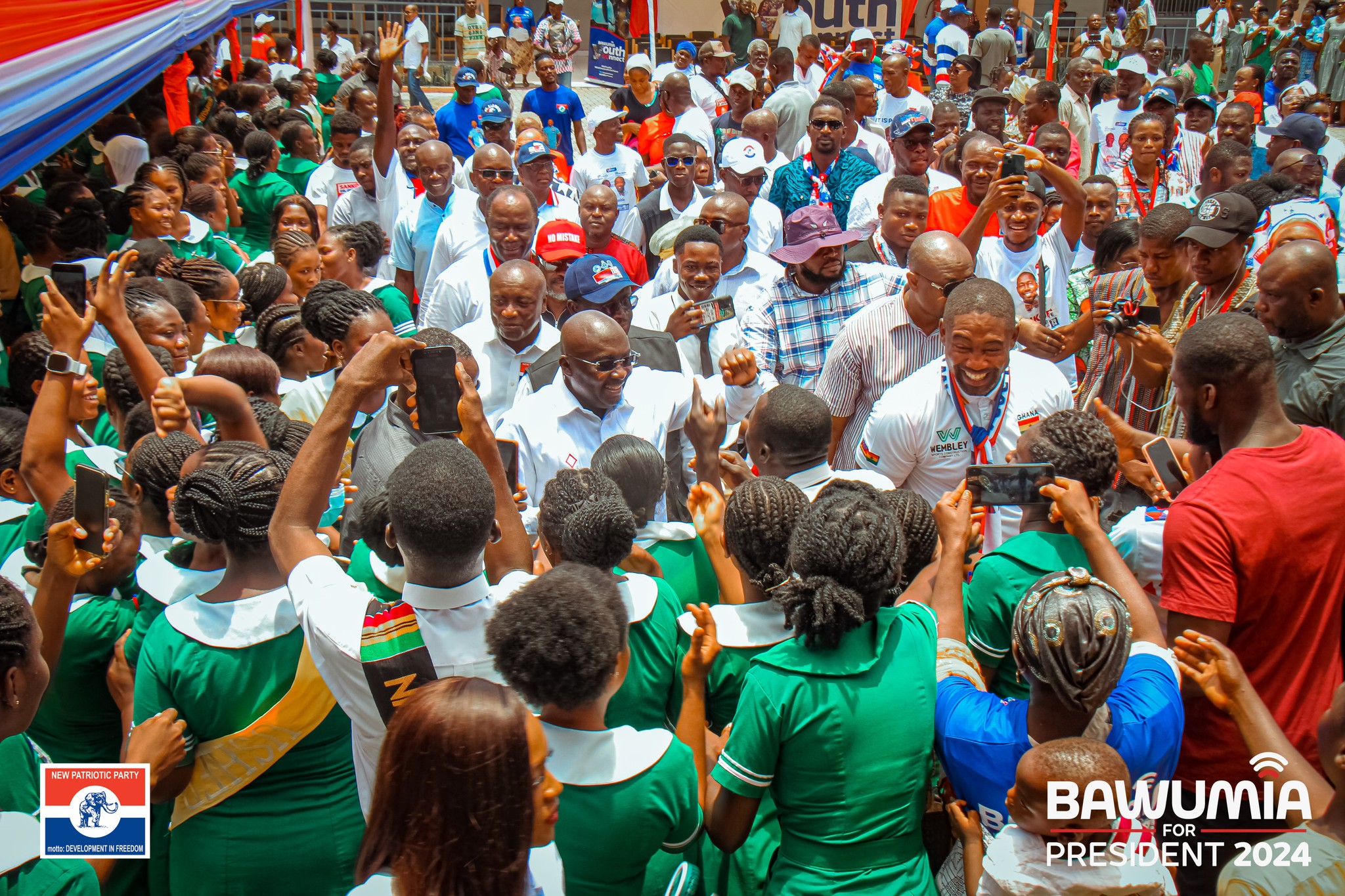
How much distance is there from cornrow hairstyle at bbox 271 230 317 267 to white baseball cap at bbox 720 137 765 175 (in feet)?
10.7

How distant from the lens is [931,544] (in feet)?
9.78

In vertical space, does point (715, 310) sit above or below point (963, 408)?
above

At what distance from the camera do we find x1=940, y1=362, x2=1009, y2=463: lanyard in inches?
159

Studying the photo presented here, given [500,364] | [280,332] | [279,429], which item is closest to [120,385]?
[280,332]

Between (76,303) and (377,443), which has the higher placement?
(76,303)

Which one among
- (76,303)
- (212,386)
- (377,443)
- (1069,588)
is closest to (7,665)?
(212,386)

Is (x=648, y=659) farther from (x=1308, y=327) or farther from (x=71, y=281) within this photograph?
(x=71, y=281)

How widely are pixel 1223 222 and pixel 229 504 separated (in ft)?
14.1

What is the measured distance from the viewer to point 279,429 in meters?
3.84

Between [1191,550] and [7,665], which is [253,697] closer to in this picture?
[7,665]

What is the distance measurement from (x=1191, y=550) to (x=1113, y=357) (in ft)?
7.65

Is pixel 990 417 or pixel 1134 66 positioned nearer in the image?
pixel 990 417

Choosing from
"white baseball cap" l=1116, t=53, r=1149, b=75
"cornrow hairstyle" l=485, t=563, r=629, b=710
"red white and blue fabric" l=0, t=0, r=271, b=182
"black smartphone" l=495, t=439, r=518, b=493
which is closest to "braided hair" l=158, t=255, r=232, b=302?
"red white and blue fabric" l=0, t=0, r=271, b=182

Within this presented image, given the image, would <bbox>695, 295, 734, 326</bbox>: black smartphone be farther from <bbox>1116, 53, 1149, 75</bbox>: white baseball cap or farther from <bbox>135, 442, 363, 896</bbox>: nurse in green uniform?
<bbox>1116, 53, 1149, 75</bbox>: white baseball cap
